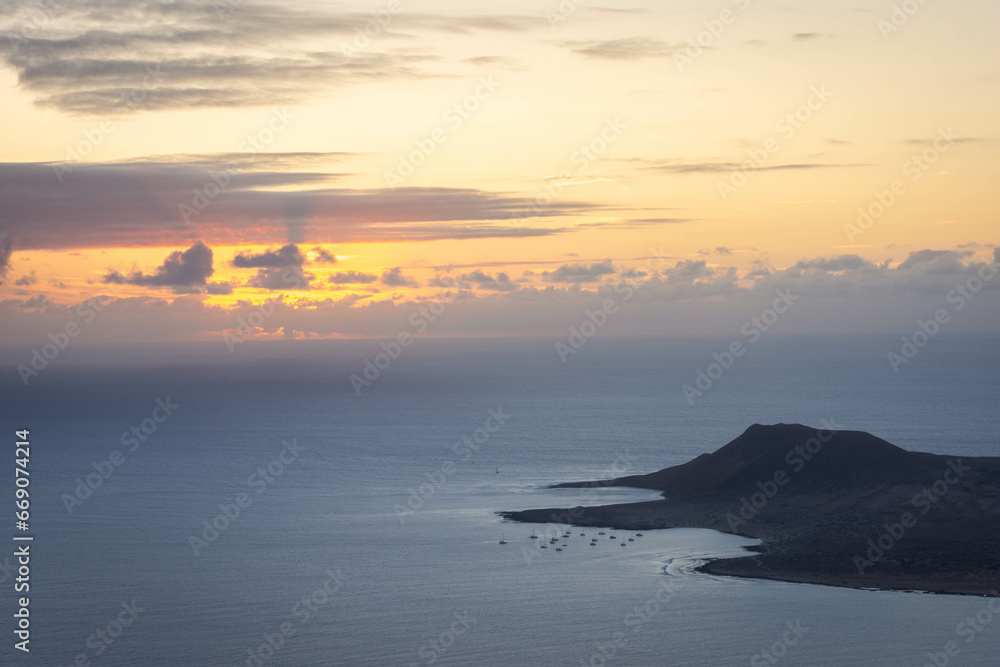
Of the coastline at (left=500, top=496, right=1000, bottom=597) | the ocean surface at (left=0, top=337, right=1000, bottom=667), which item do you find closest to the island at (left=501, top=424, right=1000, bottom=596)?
the coastline at (left=500, top=496, right=1000, bottom=597)

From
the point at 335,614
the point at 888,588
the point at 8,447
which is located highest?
the point at 8,447

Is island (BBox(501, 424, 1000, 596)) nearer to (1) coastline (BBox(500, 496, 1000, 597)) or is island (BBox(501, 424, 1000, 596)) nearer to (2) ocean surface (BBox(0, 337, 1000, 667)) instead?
(1) coastline (BBox(500, 496, 1000, 597))

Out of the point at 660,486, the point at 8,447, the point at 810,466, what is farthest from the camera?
the point at 8,447

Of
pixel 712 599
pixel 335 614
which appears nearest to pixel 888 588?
pixel 712 599

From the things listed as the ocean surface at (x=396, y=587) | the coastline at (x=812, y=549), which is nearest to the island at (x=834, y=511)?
the coastline at (x=812, y=549)

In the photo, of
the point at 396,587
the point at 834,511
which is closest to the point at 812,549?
the point at 834,511

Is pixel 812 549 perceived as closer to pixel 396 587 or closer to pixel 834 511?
pixel 834 511

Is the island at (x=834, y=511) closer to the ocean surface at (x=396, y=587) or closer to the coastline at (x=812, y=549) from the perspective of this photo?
the coastline at (x=812, y=549)

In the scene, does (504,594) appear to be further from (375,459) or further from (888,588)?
(375,459)
